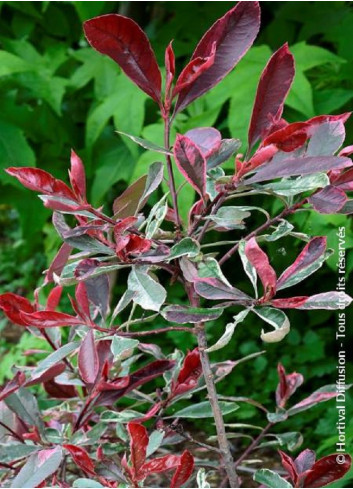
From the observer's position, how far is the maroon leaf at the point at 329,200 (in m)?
1.04

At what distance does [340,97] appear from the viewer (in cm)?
202

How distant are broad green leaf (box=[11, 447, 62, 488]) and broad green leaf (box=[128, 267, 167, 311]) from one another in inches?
11.4

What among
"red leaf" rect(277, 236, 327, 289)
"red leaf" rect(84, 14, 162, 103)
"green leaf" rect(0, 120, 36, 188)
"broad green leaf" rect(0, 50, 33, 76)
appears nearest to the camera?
"red leaf" rect(84, 14, 162, 103)

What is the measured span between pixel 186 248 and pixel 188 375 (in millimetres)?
322

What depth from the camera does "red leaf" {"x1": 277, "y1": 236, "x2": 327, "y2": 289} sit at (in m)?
1.04

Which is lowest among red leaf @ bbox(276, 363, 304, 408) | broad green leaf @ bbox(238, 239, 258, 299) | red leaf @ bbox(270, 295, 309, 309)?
red leaf @ bbox(276, 363, 304, 408)

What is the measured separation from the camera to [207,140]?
43.6 inches

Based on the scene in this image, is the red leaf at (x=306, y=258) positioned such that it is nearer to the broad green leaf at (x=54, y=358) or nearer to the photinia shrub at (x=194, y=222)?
the photinia shrub at (x=194, y=222)

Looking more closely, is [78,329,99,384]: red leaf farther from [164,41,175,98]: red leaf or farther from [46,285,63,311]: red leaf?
[164,41,175,98]: red leaf

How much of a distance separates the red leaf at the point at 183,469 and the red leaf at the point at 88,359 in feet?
0.76

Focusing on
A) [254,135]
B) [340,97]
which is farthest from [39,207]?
[254,135]

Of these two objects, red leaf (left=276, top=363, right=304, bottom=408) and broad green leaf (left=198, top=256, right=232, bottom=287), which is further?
red leaf (left=276, top=363, right=304, bottom=408)

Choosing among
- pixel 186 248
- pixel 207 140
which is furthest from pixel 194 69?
pixel 186 248

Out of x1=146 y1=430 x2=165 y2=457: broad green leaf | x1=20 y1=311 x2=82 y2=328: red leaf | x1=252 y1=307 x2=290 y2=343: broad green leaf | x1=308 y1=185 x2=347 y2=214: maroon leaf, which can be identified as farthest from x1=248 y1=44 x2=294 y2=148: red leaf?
x1=146 y1=430 x2=165 y2=457: broad green leaf
